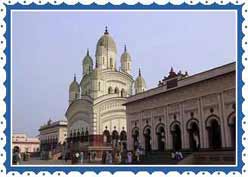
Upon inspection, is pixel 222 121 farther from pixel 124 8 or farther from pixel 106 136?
pixel 106 136

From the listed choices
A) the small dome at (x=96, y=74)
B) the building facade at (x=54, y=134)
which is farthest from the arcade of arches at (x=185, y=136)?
the building facade at (x=54, y=134)

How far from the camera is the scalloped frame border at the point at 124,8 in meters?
5.93

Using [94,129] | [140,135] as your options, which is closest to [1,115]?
[140,135]

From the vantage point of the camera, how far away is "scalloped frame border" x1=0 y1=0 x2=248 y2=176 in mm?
5934

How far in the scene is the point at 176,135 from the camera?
982cm

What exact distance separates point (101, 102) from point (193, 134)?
337 inches

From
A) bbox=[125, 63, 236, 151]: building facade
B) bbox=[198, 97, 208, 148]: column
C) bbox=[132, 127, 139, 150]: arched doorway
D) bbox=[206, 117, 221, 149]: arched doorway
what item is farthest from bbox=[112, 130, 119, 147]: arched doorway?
bbox=[206, 117, 221, 149]: arched doorway

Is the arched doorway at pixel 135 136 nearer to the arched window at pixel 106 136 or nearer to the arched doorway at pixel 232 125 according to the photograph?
the arched doorway at pixel 232 125

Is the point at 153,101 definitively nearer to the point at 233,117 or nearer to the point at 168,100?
the point at 168,100

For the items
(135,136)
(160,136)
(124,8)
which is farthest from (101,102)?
(124,8)

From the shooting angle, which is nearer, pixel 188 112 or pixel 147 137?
pixel 188 112

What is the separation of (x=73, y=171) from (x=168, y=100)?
429 centimetres

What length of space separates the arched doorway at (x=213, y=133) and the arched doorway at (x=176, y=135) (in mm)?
1112

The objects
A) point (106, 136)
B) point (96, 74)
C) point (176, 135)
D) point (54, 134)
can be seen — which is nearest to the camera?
point (176, 135)
